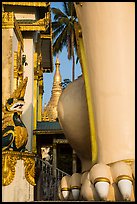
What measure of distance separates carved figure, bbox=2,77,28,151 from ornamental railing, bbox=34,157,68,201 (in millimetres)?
3429

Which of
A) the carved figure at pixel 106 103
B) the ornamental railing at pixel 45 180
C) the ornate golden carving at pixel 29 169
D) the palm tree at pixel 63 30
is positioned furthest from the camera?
the palm tree at pixel 63 30

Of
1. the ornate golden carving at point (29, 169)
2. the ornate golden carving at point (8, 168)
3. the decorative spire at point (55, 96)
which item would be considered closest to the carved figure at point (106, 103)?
the ornate golden carving at point (8, 168)

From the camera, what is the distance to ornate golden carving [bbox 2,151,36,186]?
19.4ft

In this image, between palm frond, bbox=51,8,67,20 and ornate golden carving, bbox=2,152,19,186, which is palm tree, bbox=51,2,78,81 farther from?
ornate golden carving, bbox=2,152,19,186

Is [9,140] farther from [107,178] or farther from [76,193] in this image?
[107,178]

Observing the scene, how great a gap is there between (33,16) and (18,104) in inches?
Answer: 229

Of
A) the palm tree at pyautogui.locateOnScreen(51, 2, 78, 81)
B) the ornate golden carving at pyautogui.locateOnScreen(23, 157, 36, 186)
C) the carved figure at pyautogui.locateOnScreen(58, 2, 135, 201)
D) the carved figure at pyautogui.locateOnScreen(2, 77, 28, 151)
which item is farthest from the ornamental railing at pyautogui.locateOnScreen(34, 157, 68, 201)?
the palm tree at pyautogui.locateOnScreen(51, 2, 78, 81)

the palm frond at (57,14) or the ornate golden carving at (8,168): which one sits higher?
the palm frond at (57,14)

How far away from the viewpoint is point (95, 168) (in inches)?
104

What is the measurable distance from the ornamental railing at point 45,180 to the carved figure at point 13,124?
3.43 m

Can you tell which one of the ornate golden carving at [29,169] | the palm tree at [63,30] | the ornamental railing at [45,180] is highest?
the palm tree at [63,30]

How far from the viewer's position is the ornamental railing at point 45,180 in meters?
9.48

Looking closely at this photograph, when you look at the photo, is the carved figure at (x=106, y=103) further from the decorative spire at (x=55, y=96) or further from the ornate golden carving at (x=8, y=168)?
the decorative spire at (x=55, y=96)

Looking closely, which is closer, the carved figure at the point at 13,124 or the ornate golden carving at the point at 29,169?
the carved figure at the point at 13,124
